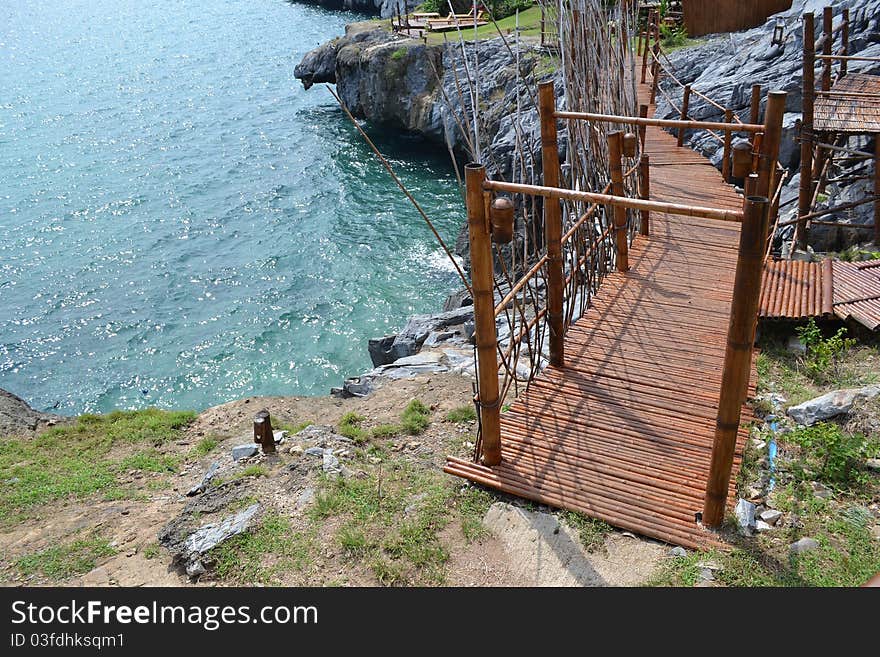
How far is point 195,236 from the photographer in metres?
15.1

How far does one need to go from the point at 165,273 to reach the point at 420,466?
1128cm

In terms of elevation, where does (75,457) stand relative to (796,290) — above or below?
below

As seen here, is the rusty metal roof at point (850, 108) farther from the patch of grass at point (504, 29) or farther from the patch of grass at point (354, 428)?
the patch of grass at point (504, 29)

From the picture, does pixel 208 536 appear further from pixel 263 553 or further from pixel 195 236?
pixel 195 236

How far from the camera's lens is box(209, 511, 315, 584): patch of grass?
3174mm

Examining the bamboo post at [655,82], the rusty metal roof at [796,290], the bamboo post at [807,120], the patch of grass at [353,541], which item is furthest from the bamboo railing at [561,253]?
the bamboo post at [655,82]

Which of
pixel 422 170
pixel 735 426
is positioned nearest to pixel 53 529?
pixel 735 426

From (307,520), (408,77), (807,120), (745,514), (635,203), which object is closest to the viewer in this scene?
(635,203)

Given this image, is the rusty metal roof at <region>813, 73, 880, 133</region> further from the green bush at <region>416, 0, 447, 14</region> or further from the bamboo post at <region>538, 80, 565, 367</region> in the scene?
the green bush at <region>416, 0, 447, 14</region>

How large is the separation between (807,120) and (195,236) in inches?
492

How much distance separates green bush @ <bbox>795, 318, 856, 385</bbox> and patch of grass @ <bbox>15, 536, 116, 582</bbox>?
434cm

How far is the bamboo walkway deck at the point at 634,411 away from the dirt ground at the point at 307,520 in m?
0.16

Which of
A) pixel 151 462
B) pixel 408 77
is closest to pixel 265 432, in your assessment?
pixel 151 462

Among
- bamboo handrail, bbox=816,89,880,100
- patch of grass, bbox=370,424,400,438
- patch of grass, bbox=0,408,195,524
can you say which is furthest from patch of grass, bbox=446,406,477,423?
bamboo handrail, bbox=816,89,880,100
